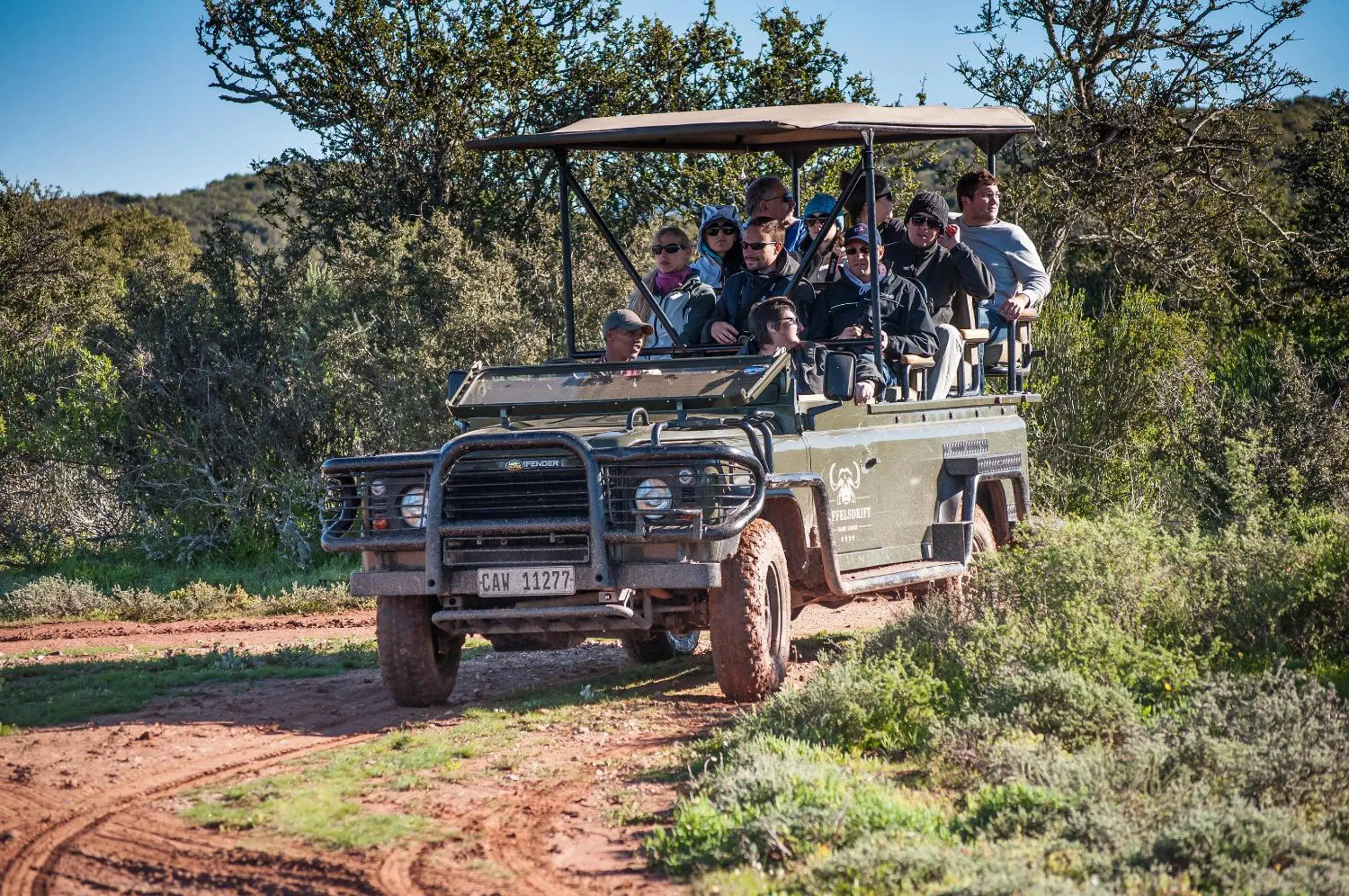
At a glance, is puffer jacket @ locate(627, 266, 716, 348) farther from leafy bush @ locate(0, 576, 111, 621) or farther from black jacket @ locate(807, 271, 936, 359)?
leafy bush @ locate(0, 576, 111, 621)

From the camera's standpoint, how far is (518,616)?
7.27 metres

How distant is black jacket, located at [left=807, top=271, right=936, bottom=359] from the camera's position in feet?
30.5

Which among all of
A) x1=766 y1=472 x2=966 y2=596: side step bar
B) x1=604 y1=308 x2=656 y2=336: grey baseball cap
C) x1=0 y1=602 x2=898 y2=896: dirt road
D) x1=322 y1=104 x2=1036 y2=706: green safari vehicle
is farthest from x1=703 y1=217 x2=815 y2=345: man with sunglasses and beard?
x1=0 y1=602 x2=898 y2=896: dirt road

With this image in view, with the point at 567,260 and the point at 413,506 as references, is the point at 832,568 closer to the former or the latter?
the point at 413,506

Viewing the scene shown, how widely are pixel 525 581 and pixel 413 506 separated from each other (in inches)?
28.9

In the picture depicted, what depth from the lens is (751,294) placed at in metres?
9.62

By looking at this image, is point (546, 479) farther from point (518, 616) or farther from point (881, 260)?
point (881, 260)

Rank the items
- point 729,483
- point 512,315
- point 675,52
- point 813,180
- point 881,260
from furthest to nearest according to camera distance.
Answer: point 675,52 → point 813,180 → point 512,315 → point 881,260 → point 729,483

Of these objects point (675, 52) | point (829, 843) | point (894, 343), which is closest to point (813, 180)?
point (675, 52)

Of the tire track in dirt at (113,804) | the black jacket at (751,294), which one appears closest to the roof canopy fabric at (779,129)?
the black jacket at (751,294)

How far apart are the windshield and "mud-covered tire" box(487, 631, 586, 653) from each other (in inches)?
51.5

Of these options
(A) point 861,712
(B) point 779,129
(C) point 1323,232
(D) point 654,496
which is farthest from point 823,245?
(C) point 1323,232

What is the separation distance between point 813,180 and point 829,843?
12.6m

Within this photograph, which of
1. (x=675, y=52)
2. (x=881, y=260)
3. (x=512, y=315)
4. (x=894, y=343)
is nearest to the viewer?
(x=894, y=343)
